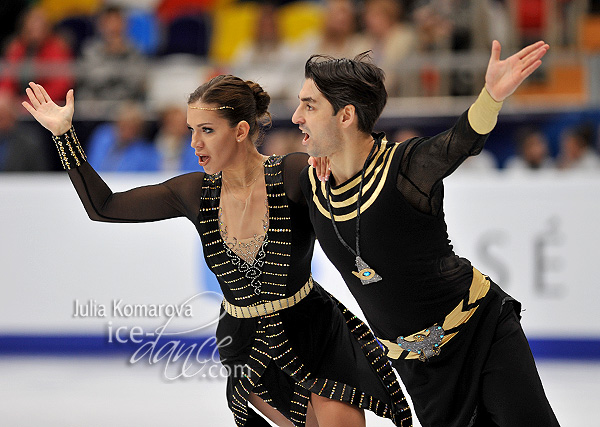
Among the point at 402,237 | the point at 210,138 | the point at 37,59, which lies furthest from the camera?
the point at 37,59

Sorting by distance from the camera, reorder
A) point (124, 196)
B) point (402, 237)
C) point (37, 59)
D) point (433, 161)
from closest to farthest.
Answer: point (433, 161) → point (402, 237) → point (124, 196) → point (37, 59)

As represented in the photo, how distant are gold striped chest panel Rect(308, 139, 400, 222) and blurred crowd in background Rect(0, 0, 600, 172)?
4.04 metres

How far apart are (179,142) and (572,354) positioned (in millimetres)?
3561

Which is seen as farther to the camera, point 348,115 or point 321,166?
point 321,166

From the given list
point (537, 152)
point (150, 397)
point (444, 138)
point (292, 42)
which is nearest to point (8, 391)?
point (150, 397)

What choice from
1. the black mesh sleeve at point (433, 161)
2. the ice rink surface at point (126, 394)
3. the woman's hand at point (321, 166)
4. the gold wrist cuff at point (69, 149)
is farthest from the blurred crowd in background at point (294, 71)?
the black mesh sleeve at point (433, 161)

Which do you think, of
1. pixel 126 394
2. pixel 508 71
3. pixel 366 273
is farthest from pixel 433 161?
pixel 126 394

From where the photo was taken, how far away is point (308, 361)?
3213 millimetres

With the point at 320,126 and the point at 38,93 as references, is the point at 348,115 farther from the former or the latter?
the point at 38,93

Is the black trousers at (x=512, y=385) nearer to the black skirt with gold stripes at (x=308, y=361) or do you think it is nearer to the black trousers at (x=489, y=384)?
the black trousers at (x=489, y=384)

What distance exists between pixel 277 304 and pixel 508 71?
1.29 m

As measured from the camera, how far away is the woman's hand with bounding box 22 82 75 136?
3.15 m

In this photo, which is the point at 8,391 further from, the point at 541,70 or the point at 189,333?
the point at 541,70

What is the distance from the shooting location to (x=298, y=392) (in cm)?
324
